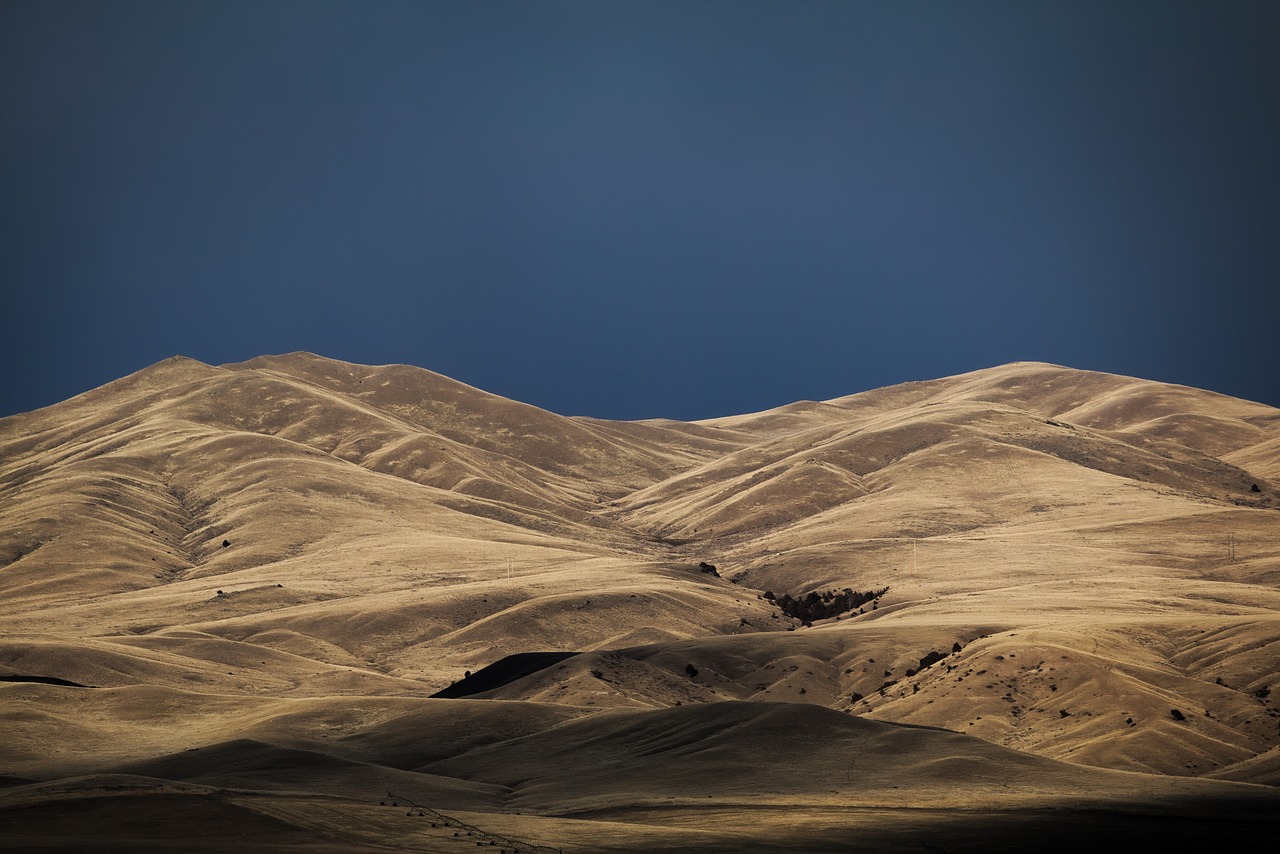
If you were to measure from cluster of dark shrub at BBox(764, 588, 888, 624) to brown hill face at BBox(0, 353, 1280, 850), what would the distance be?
1.37 ft

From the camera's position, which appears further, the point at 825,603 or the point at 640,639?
the point at 825,603

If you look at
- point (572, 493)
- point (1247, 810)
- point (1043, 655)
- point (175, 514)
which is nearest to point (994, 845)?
point (1247, 810)

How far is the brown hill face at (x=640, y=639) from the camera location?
4516 cm

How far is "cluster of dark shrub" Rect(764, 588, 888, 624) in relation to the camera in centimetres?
10475

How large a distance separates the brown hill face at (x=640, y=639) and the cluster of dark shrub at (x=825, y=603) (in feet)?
1.37

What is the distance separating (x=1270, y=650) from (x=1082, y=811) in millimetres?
33685

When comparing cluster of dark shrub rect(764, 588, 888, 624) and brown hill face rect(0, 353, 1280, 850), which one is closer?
brown hill face rect(0, 353, 1280, 850)

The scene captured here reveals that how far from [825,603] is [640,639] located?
20.2m

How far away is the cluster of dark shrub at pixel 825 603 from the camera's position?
344 feet

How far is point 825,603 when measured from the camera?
10806 cm

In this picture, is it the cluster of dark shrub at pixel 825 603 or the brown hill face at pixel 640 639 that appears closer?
the brown hill face at pixel 640 639

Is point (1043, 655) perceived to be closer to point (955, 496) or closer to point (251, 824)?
point (251, 824)

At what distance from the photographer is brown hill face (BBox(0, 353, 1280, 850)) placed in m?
45.2

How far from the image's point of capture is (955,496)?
513ft
